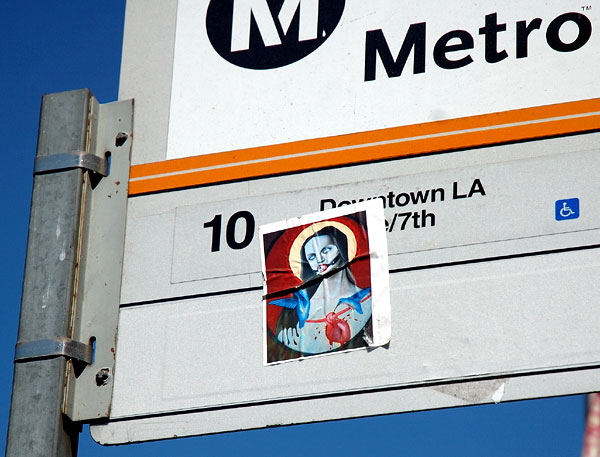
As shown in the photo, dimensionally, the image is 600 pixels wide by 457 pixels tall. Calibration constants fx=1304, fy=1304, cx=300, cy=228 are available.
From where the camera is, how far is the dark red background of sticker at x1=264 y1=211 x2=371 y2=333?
289 cm

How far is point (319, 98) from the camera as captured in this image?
123 inches

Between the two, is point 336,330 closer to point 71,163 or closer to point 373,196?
point 373,196

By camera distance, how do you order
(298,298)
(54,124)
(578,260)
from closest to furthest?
(578,260), (298,298), (54,124)

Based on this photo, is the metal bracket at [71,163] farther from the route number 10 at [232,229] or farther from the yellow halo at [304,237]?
the yellow halo at [304,237]

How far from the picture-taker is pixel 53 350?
3.02 metres

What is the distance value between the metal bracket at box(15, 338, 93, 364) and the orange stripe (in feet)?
1.35

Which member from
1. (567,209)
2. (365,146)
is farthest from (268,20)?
(567,209)

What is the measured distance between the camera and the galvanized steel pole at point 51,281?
9.71ft

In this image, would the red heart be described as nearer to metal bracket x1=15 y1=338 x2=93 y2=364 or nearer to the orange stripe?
the orange stripe

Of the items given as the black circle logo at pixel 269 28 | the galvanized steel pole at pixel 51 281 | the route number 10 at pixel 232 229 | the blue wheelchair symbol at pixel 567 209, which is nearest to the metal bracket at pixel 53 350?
the galvanized steel pole at pixel 51 281

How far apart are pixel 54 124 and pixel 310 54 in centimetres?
68

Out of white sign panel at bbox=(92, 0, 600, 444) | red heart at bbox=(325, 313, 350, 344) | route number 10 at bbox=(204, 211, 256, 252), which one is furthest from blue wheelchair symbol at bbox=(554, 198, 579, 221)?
route number 10 at bbox=(204, 211, 256, 252)

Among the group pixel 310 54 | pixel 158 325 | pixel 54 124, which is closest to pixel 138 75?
pixel 54 124

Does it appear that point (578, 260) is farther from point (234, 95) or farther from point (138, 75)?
point (138, 75)
